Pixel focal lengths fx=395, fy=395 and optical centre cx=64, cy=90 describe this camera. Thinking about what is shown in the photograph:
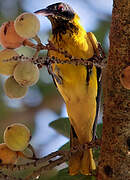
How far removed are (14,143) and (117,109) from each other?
466mm

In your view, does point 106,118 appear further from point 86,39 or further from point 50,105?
point 50,105

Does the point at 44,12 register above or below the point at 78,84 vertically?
above

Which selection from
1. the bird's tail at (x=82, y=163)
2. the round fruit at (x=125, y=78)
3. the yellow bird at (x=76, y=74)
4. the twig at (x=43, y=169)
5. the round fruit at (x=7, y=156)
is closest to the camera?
the round fruit at (x=125, y=78)

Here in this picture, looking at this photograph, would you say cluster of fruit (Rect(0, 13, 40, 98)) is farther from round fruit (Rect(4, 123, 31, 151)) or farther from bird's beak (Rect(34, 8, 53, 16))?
bird's beak (Rect(34, 8, 53, 16))

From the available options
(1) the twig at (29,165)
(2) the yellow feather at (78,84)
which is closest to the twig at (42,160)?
(1) the twig at (29,165)

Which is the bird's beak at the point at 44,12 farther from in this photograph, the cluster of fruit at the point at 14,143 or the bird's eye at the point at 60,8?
the cluster of fruit at the point at 14,143

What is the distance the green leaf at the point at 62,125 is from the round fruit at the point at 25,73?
0.90 m

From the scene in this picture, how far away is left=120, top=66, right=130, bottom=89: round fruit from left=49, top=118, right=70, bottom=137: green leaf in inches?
44.4

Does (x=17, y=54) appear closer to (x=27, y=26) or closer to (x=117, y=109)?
(x=27, y=26)

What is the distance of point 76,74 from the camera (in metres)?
2.54

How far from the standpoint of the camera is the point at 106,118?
1659 mm

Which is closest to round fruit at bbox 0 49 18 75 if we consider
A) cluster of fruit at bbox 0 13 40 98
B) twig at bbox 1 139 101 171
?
cluster of fruit at bbox 0 13 40 98

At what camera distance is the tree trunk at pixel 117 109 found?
5.17ft

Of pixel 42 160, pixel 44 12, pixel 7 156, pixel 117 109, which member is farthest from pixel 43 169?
pixel 44 12
